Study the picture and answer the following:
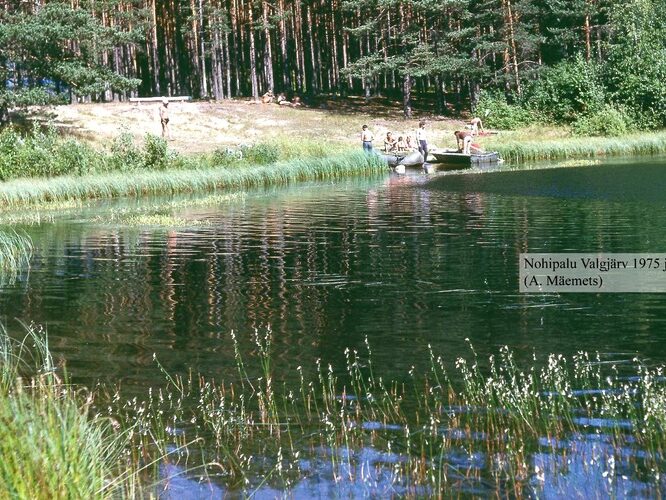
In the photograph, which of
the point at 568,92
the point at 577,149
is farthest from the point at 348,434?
the point at 568,92

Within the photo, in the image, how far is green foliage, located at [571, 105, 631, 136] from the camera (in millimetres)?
56031

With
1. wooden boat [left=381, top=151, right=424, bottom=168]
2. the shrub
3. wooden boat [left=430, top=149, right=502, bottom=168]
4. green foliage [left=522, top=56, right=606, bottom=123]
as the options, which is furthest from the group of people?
green foliage [left=522, top=56, right=606, bottom=123]

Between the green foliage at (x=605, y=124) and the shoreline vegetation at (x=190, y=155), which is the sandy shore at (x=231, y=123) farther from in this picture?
the green foliage at (x=605, y=124)

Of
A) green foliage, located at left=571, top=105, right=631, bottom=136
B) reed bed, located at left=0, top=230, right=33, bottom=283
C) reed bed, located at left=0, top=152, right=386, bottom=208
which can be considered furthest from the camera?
green foliage, located at left=571, top=105, right=631, bottom=136

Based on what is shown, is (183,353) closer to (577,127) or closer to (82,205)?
(82,205)

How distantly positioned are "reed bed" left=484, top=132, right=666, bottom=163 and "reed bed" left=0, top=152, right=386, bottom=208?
28.3 ft

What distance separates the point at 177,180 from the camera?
36312mm

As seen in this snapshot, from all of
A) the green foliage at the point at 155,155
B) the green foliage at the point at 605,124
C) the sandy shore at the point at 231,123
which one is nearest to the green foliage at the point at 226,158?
the green foliage at the point at 155,155

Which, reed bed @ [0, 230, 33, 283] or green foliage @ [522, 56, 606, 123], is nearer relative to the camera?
reed bed @ [0, 230, 33, 283]

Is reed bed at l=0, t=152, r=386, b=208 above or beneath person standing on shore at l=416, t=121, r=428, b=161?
beneath

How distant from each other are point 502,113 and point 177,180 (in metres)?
32.0

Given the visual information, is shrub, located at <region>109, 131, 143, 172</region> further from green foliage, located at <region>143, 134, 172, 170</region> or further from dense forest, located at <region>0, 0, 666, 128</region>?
dense forest, located at <region>0, 0, 666, 128</region>

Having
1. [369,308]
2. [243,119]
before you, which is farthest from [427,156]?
[369,308]

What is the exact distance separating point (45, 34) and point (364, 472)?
135 feet
